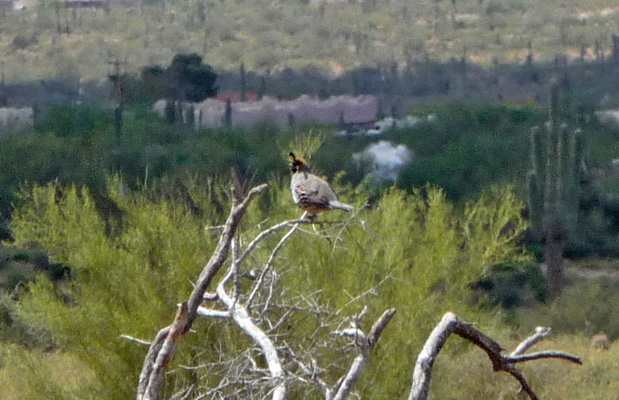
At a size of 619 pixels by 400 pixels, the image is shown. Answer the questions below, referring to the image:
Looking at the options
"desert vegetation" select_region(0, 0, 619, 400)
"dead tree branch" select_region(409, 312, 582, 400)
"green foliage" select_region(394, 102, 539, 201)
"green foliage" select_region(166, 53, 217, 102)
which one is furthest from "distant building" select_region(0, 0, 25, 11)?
"dead tree branch" select_region(409, 312, 582, 400)

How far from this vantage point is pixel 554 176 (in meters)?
24.0

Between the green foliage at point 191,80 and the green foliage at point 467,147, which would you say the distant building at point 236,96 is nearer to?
the green foliage at point 191,80

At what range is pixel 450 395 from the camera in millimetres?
12164

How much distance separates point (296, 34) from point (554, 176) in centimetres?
4834

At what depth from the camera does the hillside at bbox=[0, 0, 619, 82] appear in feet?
205

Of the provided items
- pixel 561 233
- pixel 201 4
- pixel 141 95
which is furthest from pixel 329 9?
pixel 561 233

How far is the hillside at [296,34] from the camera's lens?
6238 cm

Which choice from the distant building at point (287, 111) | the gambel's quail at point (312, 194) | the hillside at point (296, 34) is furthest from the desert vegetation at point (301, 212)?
the distant building at point (287, 111)

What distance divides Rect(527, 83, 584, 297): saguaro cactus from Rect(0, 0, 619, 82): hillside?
35717 millimetres

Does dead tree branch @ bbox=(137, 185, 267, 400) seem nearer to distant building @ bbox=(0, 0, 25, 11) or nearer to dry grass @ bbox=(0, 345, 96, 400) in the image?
dry grass @ bbox=(0, 345, 96, 400)

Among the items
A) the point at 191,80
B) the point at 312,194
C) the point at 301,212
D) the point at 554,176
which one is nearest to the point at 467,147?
the point at 191,80

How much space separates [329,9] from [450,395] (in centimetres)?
6764

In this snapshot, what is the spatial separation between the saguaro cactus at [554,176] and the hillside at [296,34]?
35.7 metres

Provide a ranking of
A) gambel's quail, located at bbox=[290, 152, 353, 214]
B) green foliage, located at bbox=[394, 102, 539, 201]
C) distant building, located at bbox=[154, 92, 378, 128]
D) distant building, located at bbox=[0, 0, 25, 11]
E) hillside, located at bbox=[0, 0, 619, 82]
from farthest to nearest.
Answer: distant building, located at bbox=[0, 0, 25, 11]
hillside, located at bbox=[0, 0, 619, 82]
distant building, located at bbox=[154, 92, 378, 128]
green foliage, located at bbox=[394, 102, 539, 201]
gambel's quail, located at bbox=[290, 152, 353, 214]
